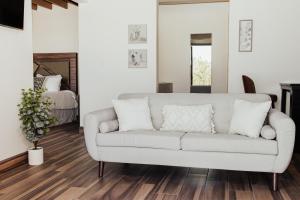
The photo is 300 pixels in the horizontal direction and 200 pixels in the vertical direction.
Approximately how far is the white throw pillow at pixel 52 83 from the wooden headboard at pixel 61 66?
1.10ft

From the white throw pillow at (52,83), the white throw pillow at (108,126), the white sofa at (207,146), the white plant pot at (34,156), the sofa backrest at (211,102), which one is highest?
the white throw pillow at (52,83)

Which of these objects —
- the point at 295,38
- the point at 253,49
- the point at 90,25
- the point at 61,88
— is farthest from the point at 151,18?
the point at 61,88

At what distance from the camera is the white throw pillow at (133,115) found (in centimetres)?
382

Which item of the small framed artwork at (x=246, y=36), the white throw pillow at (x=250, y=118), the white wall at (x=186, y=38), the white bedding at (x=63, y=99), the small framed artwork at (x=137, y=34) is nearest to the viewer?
the white throw pillow at (x=250, y=118)

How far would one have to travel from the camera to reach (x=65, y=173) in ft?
12.3

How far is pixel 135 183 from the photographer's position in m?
3.41

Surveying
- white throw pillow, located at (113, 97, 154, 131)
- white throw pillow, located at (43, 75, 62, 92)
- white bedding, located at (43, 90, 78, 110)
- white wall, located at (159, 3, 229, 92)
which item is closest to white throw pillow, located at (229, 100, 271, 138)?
white throw pillow, located at (113, 97, 154, 131)

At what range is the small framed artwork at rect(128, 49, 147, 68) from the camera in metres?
6.20

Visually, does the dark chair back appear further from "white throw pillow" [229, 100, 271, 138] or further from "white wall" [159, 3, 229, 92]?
"white wall" [159, 3, 229, 92]

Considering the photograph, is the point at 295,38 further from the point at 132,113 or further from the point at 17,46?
the point at 17,46

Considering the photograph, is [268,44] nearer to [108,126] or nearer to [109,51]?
[109,51]

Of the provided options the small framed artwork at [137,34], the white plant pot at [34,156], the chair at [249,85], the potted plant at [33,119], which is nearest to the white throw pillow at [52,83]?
the small framed artwork at [137,34]

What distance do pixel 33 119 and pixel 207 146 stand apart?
2.06m

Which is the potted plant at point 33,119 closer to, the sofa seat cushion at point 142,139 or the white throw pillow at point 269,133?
the sofa seat cushion at point 142,139
